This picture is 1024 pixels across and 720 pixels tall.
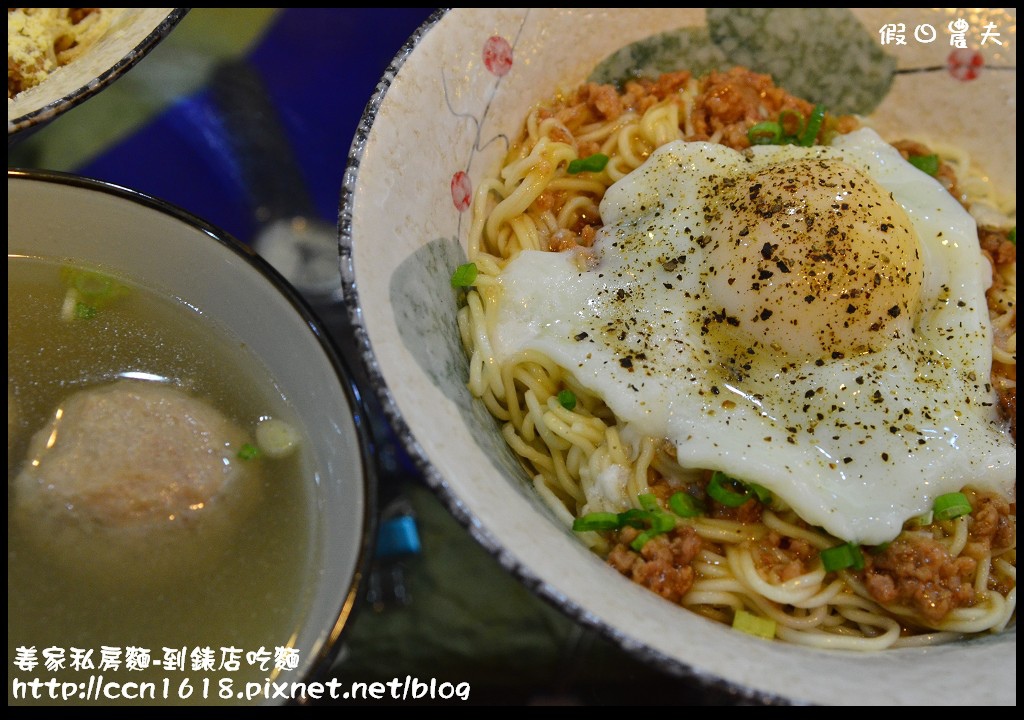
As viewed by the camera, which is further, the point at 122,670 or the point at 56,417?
the point at 56,417

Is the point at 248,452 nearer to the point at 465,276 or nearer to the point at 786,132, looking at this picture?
the point at 465,276

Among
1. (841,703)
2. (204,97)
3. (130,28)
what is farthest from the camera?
(204,97)

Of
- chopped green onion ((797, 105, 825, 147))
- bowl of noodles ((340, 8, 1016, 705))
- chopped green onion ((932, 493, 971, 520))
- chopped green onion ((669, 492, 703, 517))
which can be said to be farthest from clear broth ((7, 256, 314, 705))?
chopped green onion ((797, 105, 825, 147))

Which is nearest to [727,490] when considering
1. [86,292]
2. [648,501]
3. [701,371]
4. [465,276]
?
[648,501]

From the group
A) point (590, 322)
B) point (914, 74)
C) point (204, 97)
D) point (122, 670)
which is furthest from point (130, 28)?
point (914, 74)

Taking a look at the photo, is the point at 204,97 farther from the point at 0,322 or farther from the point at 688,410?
the point at 688,410
